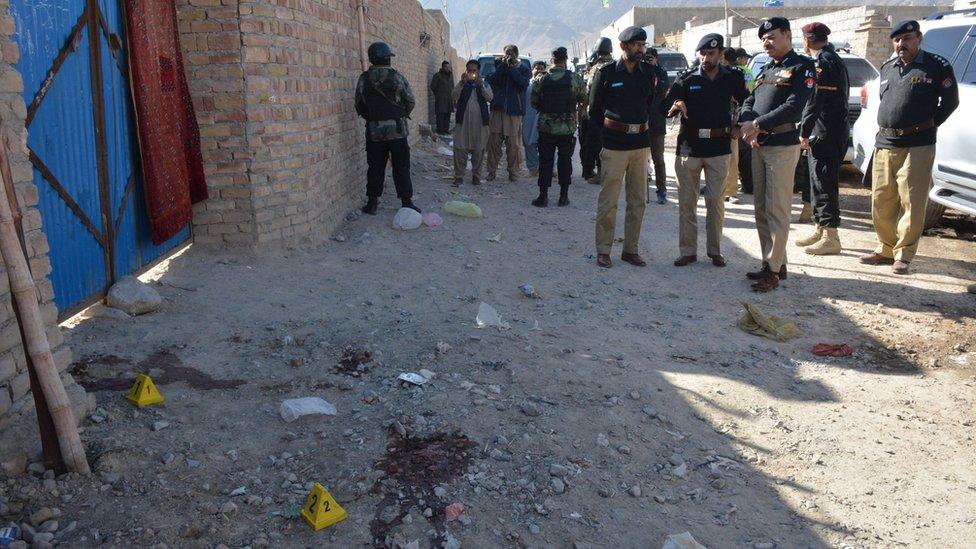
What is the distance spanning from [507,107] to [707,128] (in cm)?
453

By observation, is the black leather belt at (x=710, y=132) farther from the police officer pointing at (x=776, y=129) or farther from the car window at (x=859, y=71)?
the car window at (x=859, y=71)

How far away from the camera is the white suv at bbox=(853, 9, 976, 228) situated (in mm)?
6230

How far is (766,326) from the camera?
15.6ft

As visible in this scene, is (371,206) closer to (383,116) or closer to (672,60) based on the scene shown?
(383,116)

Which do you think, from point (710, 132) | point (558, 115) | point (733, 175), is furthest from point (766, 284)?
point (558, 115)

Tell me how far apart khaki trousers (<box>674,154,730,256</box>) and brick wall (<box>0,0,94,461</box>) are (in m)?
4.67

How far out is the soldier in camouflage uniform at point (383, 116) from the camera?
7168mm

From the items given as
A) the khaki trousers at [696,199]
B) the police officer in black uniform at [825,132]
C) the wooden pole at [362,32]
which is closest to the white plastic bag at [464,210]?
the wooden pole at [362,32]

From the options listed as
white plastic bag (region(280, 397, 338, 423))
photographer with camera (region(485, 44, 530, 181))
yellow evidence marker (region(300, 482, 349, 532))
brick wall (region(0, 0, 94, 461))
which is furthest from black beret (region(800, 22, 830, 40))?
brick wall (region(0, 0, 94, 461))

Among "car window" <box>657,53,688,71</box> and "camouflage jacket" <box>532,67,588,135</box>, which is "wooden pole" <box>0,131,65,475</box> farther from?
"car window" <box>657,53,688,71</box>

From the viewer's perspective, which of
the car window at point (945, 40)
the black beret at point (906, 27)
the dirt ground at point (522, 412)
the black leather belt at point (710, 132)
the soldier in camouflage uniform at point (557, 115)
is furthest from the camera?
the soldier in camouflage uniform at point (557, 115)

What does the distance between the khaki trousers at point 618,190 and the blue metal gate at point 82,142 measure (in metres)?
3.48

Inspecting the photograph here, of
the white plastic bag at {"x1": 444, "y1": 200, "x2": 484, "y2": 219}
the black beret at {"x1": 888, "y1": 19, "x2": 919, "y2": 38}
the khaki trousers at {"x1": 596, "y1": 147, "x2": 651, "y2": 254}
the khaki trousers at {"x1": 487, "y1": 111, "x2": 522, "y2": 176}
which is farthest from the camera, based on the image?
the khaki trousers at {"x1": 487, "y1": 111, "x2": 522, "y2": 176}

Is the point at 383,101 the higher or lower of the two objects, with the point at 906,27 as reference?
lower
